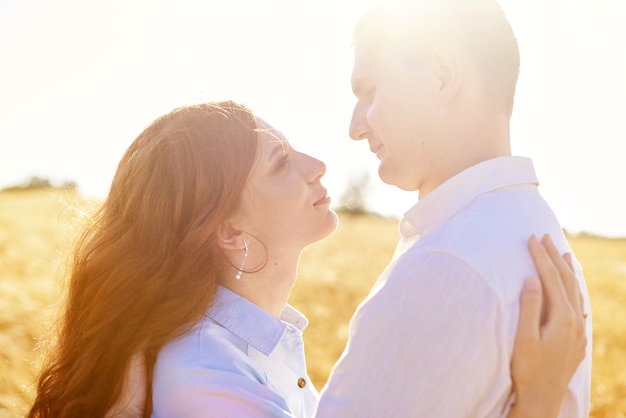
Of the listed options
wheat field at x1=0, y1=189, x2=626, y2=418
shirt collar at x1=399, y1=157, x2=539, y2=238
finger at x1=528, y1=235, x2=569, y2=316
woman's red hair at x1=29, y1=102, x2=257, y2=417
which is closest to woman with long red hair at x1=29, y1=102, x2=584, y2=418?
woman's red hair at x1=29, y1=102, x2=257, y2=417

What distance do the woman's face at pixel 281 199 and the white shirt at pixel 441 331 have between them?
1233 mm

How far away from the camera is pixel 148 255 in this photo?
9.02ft

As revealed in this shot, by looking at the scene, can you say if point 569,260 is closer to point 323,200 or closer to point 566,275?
point 566,275

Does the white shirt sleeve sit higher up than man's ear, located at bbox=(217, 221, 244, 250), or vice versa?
the white shirt sleeve

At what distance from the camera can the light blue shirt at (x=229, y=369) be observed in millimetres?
2361

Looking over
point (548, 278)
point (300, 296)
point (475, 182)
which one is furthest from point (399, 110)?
point (300, 296)

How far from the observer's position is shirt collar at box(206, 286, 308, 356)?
8.99ft

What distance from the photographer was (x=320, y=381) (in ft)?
25.9

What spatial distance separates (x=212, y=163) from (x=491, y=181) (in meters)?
1.27

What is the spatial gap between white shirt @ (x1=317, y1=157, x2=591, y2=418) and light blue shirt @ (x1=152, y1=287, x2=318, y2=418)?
1.91 ft

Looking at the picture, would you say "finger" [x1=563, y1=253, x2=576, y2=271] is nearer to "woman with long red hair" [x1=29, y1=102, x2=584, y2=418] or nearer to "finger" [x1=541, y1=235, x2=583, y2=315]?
"finger" [x1=541, y1=235, x2=583, y2=315]

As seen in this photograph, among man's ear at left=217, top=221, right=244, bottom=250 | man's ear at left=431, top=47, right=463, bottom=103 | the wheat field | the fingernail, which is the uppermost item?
man's ear at left=431, top=47, right=463, bottom=103

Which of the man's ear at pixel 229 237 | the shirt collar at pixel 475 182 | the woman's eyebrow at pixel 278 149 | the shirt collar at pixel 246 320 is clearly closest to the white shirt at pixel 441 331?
the shirt collar at pixel 475 182

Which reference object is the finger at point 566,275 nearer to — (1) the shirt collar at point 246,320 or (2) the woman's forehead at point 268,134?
(1) the shirt collar at point 246,320
